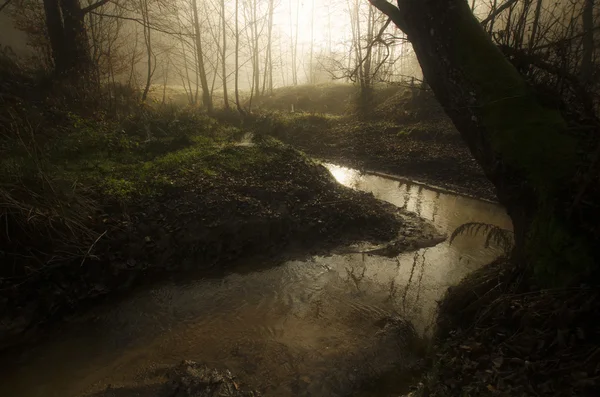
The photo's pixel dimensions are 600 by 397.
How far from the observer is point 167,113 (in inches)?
527

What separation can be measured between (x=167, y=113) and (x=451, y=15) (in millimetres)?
12348

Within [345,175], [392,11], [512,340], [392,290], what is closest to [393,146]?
[345,175]

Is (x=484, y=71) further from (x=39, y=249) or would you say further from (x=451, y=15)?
(x=39, y=249)

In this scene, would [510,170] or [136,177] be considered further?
[136,177]

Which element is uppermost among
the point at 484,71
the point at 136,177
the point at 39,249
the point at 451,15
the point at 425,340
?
the point at 451,15

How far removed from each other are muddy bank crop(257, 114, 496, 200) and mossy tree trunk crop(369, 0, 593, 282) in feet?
25.2

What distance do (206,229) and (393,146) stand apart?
36.3 ft

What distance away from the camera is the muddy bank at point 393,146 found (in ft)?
38.8

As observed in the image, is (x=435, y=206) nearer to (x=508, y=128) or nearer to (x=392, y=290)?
(x=392, y=290)

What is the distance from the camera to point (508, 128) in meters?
3.42

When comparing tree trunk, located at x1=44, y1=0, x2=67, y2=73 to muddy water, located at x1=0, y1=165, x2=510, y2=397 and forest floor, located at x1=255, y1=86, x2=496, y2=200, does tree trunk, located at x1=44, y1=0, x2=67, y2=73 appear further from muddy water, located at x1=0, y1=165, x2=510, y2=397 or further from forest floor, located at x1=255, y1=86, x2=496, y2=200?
forest floor, located at x1=255, y1=86, x2=496, y2=200

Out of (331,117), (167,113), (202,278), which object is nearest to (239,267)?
(202,278)

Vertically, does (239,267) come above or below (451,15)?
below

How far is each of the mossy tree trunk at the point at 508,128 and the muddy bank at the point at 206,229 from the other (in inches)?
169
